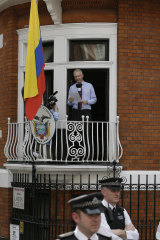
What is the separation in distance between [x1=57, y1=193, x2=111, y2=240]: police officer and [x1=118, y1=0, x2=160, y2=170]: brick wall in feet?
17.8

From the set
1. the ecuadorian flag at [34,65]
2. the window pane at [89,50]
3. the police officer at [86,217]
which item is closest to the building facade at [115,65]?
the window pane at [89,50]

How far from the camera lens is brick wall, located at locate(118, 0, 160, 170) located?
9805mm

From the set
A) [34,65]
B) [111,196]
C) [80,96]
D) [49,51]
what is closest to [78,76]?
[80,96]

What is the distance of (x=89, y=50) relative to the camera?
10.2m

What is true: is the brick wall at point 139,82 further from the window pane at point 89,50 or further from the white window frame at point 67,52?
the window pane at point 89,50

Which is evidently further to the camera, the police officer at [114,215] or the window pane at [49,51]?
the window pane at [49,51]

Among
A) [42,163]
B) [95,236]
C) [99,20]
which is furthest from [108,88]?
[95,236]

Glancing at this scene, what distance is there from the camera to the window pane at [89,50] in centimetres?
1018

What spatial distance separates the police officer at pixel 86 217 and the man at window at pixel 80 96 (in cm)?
539

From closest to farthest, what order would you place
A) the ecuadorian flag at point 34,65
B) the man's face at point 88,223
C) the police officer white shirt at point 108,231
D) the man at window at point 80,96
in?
the man's face at point 88,223, the police officer white shirt at point 108,231, the ecuadorian flag at point 34,65, the man at window at point 80,96

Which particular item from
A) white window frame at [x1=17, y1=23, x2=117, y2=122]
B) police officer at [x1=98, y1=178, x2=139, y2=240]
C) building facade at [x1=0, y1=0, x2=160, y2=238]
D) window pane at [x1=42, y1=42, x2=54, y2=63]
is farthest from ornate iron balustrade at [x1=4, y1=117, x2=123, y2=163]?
police officer at [x1=98, y1=178, x2=139, y2=240]

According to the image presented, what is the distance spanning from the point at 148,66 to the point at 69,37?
5.59 ft

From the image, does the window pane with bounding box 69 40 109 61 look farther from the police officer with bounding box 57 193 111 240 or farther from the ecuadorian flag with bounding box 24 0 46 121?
the police officer with bounding box 57 193 111 240

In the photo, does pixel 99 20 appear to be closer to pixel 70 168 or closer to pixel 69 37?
pixel 69 37
